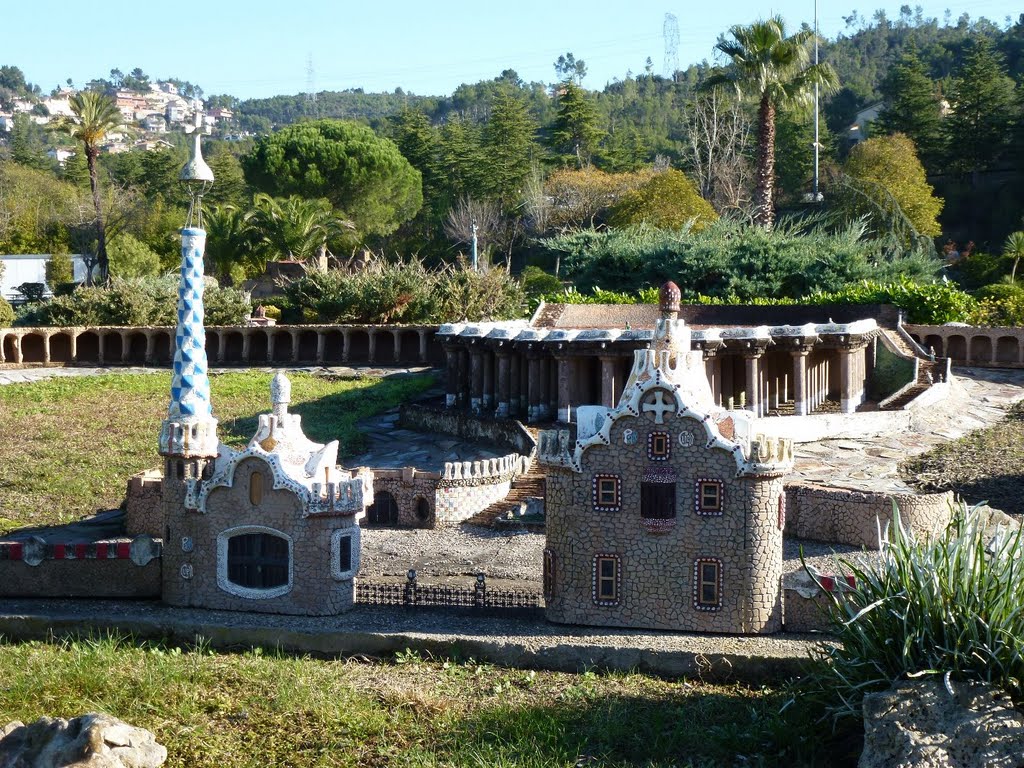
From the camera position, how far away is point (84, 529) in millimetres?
28688

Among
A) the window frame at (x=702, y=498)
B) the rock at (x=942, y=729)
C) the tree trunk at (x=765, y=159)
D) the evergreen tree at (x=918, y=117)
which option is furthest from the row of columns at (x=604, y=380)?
the evergreen tree at (x=918, y=117)

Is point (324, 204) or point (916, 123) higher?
point (916, 123)

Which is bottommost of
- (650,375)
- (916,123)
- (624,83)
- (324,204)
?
(650,375)

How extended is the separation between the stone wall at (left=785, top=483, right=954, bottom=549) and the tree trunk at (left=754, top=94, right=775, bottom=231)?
1138 inches

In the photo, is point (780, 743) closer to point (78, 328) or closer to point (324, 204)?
point (78, 328)

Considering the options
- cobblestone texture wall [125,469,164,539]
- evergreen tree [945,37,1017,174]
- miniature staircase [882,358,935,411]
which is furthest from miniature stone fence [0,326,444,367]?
evergreen tree [945,37,1017,174]

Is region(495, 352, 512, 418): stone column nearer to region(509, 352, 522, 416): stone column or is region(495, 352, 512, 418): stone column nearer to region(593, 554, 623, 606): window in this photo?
region(509, 352, 522, 416): stone column

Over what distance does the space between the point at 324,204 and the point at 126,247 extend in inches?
452

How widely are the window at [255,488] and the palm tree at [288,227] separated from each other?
4872 centimetres

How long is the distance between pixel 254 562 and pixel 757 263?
104 feet

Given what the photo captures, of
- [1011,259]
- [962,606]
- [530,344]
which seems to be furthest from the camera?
[1011,259]

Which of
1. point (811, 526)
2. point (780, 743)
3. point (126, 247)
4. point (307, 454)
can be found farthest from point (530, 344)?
point (126, 247)

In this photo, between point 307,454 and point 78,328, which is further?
point 78,328

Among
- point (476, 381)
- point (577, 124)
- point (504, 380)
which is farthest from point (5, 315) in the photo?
point (577, 124)
